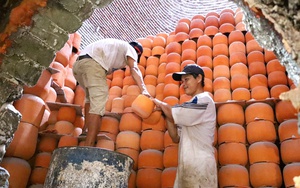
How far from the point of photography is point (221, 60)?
4.17 m

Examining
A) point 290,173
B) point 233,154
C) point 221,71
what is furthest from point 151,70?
point 290,173

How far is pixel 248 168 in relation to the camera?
3225 mm

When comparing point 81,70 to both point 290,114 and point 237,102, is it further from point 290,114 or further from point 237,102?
point 290,114

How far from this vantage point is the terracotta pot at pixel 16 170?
2.98 meters

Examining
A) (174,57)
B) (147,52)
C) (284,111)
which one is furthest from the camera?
(147,52)

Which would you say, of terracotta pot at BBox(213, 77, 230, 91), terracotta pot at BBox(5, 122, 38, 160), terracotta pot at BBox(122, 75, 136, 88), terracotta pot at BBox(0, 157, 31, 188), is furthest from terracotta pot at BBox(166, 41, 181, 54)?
terracotta pot at BBox(0, 157, 31, 188)

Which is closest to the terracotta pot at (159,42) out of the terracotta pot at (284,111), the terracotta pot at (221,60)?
the terracotta pot at (221,60)

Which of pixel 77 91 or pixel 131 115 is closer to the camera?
pixel 131 115

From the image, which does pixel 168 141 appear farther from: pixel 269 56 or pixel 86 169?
pixel 269 56

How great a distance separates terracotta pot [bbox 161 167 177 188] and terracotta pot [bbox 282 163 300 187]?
1.00 metres

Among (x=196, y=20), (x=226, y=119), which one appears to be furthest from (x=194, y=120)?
(x=196, y=20)

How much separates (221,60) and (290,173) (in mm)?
1760

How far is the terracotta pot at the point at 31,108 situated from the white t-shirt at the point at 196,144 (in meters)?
1.49

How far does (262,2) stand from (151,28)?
22.1ft
